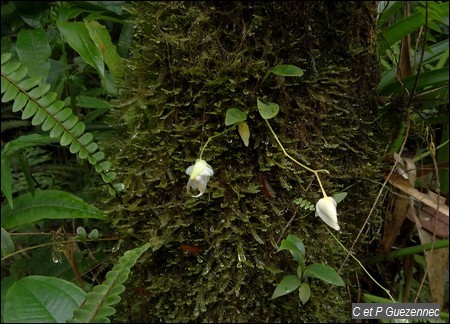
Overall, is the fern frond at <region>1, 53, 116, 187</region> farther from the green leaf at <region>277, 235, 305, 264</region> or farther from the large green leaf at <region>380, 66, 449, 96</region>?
the large green leaf at <region>380, 66, 449, 96</region>

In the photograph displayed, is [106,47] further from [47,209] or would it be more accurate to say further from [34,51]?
[47,209]

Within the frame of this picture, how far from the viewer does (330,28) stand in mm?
1057

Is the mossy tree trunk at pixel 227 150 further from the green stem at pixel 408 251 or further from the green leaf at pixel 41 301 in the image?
the green leaf at pixel 41 301

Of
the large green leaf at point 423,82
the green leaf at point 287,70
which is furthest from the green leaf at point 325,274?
the large green leaf at point 423,82

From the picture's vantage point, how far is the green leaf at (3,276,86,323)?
2.00ft

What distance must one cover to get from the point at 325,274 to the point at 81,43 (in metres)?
0.73

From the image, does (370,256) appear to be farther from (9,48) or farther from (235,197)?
(9,48)

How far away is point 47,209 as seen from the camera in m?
0.97

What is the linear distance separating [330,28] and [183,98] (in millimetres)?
390

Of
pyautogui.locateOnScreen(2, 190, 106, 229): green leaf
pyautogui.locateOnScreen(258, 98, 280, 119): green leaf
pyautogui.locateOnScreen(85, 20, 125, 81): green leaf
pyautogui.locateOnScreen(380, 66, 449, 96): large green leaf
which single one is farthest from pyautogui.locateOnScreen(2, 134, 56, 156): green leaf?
pyautogui.locateOnScreen(380, 66, 449, 96): large green leaf

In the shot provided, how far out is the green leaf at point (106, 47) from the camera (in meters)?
1.01

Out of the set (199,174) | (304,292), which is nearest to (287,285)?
(304,292)

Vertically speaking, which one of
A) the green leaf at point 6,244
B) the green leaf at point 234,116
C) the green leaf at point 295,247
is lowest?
the green leaf at point 295,247

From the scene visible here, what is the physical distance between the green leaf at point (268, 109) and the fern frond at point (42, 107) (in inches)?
14.0
